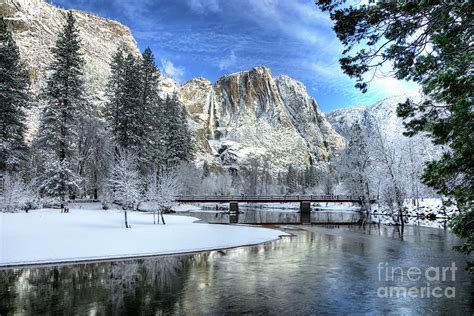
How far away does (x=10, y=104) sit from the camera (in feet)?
105

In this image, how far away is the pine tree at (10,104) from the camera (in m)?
31.3

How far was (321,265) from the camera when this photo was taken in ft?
57.6

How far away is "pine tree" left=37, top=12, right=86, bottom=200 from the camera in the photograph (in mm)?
31516

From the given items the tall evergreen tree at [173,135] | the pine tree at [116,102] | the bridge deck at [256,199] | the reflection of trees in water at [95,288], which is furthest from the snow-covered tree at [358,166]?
the reflection of trees in water at [95,288]

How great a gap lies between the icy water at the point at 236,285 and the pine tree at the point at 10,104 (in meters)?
20.7

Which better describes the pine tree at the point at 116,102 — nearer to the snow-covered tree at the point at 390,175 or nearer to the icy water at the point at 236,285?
the icy water at the point at 236,285

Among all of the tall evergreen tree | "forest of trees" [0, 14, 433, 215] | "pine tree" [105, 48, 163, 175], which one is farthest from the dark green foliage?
the tall evergreen tree

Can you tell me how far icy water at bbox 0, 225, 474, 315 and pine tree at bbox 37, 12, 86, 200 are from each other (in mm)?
17719

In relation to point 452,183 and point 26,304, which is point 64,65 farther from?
point 452,183

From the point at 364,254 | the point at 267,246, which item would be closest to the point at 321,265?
the point at 364,254

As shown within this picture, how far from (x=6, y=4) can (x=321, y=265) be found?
223m

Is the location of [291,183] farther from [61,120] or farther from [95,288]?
[95,288]

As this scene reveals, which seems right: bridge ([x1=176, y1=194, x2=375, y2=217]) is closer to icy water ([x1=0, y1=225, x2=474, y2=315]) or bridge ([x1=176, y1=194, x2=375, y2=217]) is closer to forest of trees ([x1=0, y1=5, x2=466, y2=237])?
forest of trees ([x1=0, y1=5, x2=466, y2=237])

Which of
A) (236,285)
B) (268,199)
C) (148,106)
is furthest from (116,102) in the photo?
(236,285)
